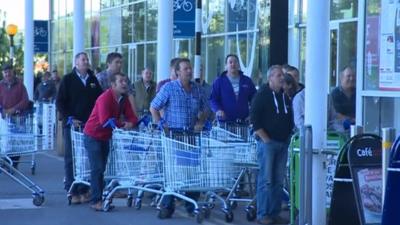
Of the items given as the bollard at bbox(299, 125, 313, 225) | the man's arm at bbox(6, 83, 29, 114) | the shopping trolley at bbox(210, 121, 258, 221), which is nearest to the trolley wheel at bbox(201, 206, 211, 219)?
the shopping trolley at bbox(210, 121, 258, 221)

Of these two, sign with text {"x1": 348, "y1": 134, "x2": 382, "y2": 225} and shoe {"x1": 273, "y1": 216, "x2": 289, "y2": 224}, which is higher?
sign with text {"x1": 348, "y1": 134, "x2": 382, "y2": 225}

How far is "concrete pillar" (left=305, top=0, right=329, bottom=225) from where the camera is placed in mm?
9914

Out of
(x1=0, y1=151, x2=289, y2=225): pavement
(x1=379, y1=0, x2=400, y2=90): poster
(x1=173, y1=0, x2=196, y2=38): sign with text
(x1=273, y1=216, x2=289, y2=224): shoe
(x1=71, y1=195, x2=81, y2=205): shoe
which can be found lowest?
(x1=0, y1=151, x2=289, y2=225): pavement

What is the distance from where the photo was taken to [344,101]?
11859mm

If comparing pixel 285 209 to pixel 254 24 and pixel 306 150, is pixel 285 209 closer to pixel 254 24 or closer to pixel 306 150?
pixel 306 150

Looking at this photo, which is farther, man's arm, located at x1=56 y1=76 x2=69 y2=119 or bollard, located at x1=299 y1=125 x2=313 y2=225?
man's arm, located at x1=56 y1=76 x2=69 y2=119

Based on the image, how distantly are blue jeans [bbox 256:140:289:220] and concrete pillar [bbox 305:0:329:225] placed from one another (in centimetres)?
85

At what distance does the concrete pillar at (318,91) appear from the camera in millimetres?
9914

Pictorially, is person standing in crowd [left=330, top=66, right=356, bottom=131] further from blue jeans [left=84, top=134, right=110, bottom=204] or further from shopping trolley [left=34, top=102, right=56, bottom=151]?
shopping trolley [left=34, top=102, right=56, bottom=151]

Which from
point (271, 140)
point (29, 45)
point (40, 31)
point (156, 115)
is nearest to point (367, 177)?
point (271, 140)

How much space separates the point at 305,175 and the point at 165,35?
6.04 m

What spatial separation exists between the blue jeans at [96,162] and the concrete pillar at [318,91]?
318cm

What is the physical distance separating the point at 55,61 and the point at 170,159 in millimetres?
37278

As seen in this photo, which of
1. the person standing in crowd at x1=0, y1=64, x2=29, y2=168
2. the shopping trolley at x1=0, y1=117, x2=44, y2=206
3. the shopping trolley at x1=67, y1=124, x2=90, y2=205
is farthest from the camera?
the person standing in crowd at x1=0, y1=64, x2=29, y2=168
